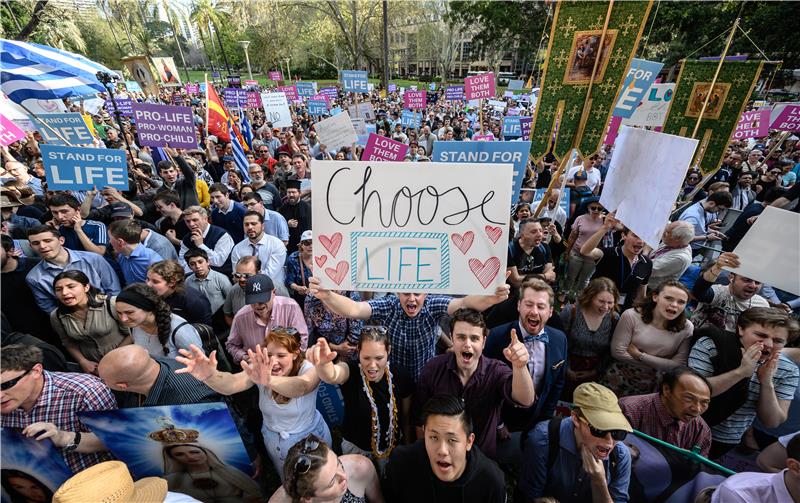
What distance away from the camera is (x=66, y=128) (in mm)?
6449

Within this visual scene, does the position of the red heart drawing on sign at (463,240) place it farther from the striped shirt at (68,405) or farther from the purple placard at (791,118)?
the purple placard at (791,118)

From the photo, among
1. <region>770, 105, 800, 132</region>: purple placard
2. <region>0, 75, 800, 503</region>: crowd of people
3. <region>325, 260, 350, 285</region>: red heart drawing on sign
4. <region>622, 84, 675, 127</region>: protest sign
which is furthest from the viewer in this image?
<region>622, 84, 675, 127</region>: protest sign

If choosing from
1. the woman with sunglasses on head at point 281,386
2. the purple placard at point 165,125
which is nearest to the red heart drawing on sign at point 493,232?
the woman with sunglasses on head at point 281,386

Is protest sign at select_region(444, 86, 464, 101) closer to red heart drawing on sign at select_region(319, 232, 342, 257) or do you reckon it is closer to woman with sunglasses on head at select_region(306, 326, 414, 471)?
red heart drawing on sign at select_region(319, 232, 342, 257)

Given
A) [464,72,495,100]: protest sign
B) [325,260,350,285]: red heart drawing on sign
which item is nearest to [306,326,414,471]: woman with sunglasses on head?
[325,260,350,285]: red heart drawing on sign

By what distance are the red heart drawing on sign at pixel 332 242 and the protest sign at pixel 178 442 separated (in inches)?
42.5

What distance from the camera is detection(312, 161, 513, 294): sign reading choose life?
2221 millimetres

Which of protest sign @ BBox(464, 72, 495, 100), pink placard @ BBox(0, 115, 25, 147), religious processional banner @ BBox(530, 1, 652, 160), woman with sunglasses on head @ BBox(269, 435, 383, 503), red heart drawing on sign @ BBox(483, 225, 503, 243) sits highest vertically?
religious processional banner @ BBox(530, 1, 652, 160)

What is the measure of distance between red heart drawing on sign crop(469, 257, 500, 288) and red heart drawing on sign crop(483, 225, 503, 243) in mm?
125

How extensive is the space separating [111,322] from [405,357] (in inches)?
96.5

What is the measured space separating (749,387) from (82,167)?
277 inches

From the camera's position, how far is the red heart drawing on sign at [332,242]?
2305mm

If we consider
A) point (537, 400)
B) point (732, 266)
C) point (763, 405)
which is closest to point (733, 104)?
point (732, 266)

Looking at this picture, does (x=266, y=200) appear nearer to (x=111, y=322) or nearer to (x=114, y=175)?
(x=114, y=175)
